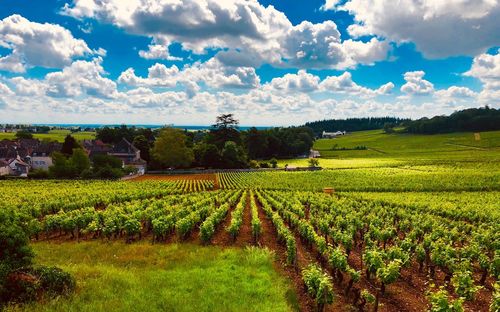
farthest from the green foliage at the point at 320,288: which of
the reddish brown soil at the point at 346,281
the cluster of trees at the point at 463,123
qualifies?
the cluster of trees at the point at 463,123

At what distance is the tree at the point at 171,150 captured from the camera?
98.8 metres

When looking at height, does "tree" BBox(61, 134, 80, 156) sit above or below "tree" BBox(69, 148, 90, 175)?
above

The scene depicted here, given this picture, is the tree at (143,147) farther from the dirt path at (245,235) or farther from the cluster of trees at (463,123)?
the cluster of trees at (463,123)

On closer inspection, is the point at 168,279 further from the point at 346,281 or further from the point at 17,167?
the point at 17,167

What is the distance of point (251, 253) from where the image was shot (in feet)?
63.3

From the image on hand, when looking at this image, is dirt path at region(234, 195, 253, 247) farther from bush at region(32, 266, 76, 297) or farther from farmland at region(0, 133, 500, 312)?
bush at region(32, 266, 76, 297)

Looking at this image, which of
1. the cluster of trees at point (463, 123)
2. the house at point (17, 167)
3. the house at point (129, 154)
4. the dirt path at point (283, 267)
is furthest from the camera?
the cluster of trees at point (463, 123)

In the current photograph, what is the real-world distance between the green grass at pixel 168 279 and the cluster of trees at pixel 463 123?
660ft

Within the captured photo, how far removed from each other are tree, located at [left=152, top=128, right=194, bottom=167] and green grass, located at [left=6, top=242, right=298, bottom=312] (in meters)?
78.5

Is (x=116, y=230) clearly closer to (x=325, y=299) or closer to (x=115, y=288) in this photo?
(x=115, y=288)

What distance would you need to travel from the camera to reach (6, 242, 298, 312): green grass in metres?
12.4

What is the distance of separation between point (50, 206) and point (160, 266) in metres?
24.3

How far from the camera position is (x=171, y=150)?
9869cm

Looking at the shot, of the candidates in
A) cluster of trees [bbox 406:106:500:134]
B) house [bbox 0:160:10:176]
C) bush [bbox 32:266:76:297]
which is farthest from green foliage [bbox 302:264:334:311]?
cluster of trees [bbox 406:106:500:134]
